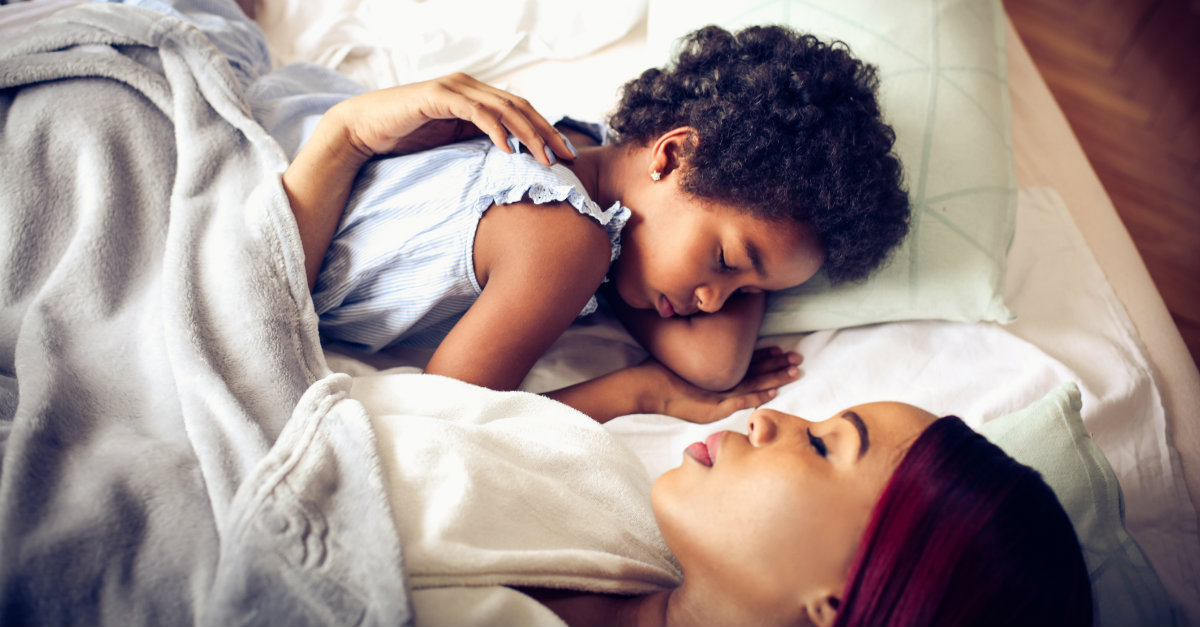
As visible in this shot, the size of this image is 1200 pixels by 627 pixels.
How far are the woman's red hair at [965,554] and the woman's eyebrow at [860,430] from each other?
0.11 feet

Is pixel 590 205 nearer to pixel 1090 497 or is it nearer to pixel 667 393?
pixel 667 393

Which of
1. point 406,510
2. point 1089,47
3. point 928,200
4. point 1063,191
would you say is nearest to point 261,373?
point 406,510

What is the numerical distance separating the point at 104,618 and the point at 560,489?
1.39ft

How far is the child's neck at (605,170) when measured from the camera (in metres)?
0.94

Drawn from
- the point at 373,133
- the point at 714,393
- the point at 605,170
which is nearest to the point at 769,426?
the point at 714,393

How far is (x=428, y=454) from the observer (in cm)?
64

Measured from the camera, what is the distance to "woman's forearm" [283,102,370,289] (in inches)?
33.0

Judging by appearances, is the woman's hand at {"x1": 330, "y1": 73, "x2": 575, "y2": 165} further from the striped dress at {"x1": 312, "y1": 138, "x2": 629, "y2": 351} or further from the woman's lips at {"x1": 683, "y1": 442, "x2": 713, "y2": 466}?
the woman's lips at {"x1": 683, "y1": 442, "x2": 713, "y2": 466}

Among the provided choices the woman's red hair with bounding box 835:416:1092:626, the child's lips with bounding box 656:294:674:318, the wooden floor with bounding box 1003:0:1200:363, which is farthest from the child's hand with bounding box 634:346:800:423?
the wooden floor with bounding box 1003:0:1200:363

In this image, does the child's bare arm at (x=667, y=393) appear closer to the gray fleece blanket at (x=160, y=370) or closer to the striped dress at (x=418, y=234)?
the striped dress at (x=418, y=234)

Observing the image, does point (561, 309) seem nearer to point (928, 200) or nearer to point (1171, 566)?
point (928, 200)

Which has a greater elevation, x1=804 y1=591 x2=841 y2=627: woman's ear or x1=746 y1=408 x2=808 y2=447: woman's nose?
x1=746 y1=408 x2=808 y2=447: woman's nose

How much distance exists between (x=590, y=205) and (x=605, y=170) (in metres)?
0.18

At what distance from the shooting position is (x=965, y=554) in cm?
50
